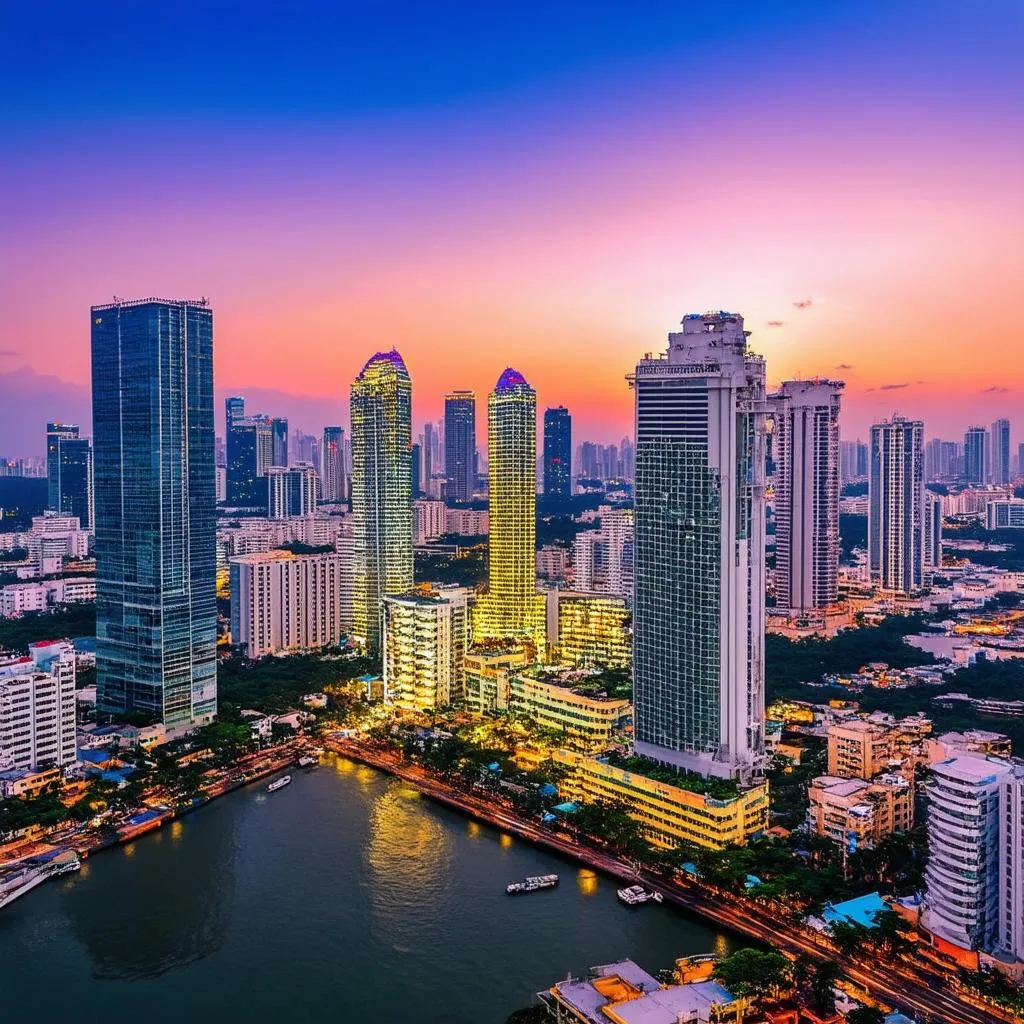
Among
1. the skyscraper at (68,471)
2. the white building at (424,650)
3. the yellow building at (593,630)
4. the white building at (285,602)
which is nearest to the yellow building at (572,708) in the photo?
the white building at (424,650)

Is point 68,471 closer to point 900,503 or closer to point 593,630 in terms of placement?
point 593,630

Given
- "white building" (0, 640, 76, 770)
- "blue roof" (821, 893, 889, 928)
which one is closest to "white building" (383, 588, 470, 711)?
"white building" (0, 640, 76, 770)

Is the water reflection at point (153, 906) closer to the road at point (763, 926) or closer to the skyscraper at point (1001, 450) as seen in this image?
the road at point (763, 926)

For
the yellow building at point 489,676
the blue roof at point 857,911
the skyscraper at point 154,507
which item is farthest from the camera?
the yellow building at point 489,676

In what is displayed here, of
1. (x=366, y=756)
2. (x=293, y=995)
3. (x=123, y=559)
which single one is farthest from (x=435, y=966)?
(x=123, y=559)

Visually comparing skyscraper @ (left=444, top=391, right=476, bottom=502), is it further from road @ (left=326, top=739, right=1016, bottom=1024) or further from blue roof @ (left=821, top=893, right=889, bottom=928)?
blue roof @ (left=821, top=893, right=889, bottom=928)
